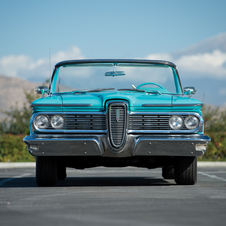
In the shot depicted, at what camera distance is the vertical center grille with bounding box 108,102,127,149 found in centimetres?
738

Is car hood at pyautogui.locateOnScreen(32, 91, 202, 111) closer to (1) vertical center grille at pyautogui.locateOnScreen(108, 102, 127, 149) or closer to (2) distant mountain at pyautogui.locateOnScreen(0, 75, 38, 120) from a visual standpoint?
(1) vertical center grille at pyautogui.locateOnScreen(108, 102, 127, 149)

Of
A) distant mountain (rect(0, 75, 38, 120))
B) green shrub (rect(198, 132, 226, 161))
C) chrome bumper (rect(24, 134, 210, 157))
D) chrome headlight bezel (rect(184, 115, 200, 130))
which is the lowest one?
green shrub (rect(198, 132, 226, 161))

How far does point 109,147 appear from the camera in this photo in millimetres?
7383

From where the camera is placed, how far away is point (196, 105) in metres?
7.52

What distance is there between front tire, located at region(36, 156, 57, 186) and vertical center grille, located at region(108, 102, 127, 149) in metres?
1.18

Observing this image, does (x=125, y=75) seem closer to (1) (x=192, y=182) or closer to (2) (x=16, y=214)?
(1) (x=192, y=182)

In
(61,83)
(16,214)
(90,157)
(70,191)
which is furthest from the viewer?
(61,83)

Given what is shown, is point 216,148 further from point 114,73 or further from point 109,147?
point 109,147

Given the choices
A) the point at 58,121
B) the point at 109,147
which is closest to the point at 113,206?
the point at 109,147

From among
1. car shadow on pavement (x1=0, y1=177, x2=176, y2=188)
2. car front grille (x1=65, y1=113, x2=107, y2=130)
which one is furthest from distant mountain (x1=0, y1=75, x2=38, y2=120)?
car front grille (x1=65, y1=113, x2=107, y2=130)

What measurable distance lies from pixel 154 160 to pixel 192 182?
2.48 ft

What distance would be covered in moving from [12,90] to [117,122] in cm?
10756

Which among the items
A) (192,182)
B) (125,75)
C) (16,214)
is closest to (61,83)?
(125,75)

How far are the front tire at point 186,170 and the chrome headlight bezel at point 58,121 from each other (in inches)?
77.6
